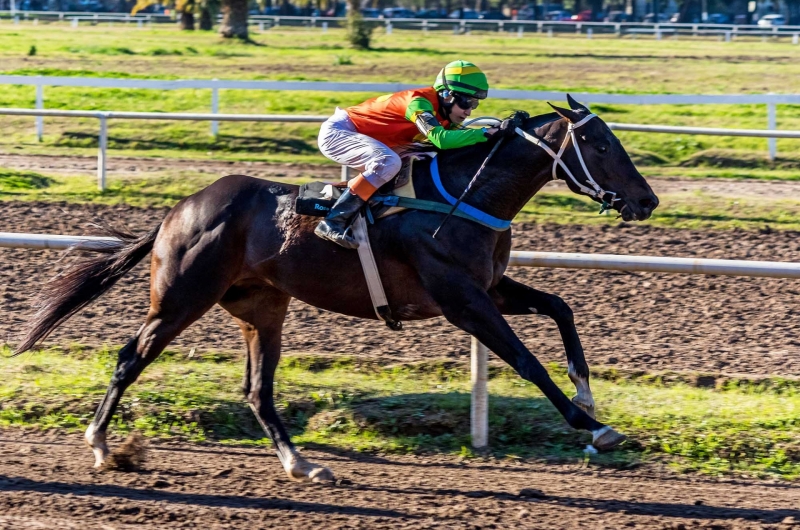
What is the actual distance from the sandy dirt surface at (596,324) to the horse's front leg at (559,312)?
4.11ft

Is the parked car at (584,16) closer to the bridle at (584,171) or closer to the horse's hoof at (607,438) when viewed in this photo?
the bridle at (584,171)

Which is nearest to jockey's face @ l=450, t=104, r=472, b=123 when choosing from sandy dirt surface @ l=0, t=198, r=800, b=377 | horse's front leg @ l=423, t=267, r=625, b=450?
horse's front leg @ l=423, t=267, r=625, b=450

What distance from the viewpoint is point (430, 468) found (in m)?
5.41

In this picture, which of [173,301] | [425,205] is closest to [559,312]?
[425,205]

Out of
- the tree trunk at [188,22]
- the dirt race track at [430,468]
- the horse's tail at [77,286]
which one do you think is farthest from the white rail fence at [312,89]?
the tree trunk at [188,22]

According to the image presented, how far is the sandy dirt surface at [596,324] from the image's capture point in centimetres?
683

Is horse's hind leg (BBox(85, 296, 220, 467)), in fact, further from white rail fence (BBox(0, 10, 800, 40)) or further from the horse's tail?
white rail fence (BBox(0, 10, 800, 40))

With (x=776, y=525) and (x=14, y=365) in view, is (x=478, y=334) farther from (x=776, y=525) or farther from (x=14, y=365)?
(x=14, y=365)

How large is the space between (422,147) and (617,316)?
2.77m

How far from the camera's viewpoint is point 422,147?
558cm

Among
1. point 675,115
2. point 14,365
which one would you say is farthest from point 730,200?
point 14,365

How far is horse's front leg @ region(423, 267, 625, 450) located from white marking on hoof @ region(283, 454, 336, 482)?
987mm

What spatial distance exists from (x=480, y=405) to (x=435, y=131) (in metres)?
1.54

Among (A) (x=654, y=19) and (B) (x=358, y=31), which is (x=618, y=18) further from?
(B) (x=358, y=31)
